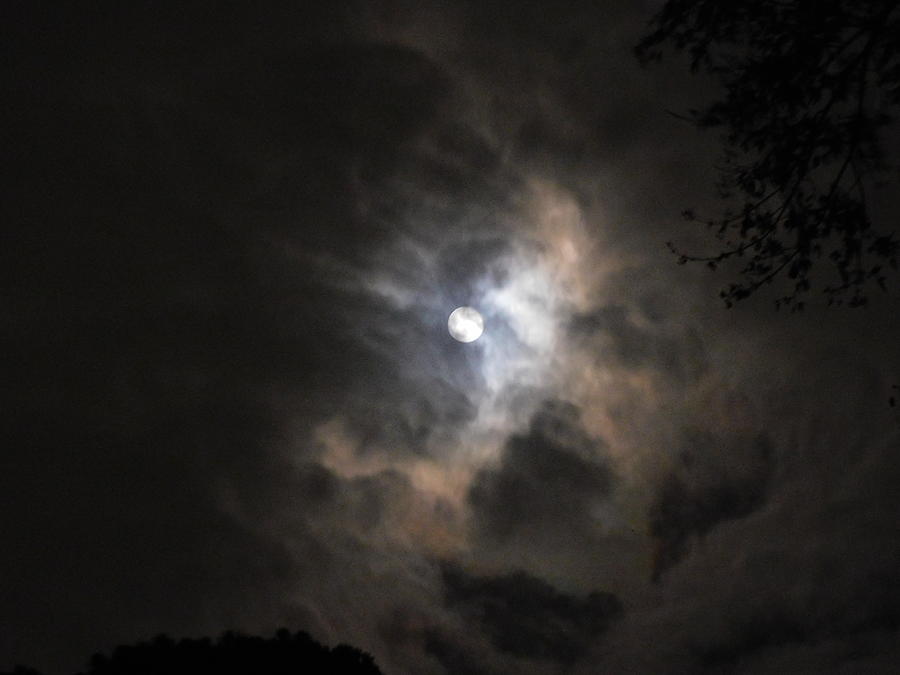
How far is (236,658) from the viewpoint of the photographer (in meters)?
11.4

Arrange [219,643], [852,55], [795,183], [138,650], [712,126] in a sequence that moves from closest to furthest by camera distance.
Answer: [852,55] < [795,183] < [712,126] < [138,650] < [219,643]

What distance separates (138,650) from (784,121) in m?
12.7

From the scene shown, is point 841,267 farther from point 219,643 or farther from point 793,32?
point 219,643

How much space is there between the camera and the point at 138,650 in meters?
10.7

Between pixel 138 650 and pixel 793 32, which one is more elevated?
pixel 793 32

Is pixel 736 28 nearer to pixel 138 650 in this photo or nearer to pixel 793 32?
pixel 793 32

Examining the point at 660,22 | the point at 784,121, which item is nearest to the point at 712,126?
the point at 784,121

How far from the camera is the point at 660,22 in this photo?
8688 mm

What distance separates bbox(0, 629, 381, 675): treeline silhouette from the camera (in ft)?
34.8

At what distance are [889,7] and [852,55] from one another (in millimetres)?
743

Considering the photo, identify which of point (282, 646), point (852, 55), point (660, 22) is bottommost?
point (282, 646)

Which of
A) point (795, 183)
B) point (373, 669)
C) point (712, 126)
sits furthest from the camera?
point (373, 669)

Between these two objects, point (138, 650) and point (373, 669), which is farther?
point (373, 669)

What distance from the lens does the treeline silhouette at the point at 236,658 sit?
1059cm
